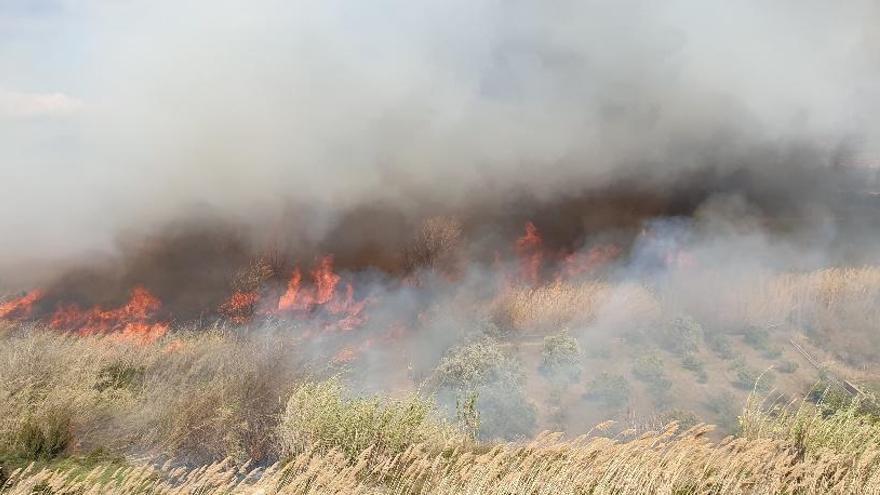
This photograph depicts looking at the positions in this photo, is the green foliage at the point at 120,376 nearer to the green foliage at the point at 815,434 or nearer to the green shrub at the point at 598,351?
the green foliage at the point at 815,434

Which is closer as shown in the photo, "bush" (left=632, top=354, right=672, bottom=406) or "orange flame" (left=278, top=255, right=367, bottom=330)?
"bush" (left=632, top=354, right=672, bottom=406)

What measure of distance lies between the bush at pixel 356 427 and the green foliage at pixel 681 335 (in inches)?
730

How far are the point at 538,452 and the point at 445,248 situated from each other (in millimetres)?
23783

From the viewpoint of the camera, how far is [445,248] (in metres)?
32.7

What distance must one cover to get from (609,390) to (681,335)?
7.93 meters

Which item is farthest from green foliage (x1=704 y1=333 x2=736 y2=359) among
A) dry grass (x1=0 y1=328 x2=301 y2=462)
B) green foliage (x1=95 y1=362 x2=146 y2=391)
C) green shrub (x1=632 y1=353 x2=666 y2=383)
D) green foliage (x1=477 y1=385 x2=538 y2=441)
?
green foliage (x1=95 y1=362 x2=146 y2=391)

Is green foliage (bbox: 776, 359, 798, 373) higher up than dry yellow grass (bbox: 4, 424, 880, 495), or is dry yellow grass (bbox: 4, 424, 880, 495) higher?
dry yellow grass (bbox: 4, 424, 880, 495)

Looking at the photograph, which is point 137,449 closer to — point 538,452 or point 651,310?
point 538,452

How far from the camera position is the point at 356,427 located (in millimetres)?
10828

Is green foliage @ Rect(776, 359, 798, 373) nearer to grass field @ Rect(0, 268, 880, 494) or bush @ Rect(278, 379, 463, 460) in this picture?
grass field @ Rect(0, 268, 880, 494)

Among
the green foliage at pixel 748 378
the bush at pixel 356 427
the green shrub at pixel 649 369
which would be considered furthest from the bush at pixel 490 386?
the green foliage at pixel 748 378

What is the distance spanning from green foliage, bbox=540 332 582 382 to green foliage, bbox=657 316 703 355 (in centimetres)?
565

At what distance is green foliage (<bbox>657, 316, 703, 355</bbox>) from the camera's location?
25594 mm

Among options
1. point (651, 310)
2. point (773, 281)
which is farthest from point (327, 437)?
point (773, 281)
